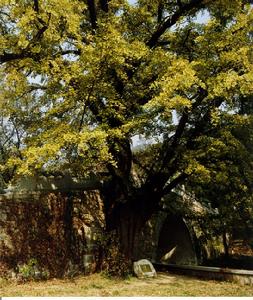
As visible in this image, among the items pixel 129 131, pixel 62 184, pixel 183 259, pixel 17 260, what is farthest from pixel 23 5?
pixel 183 259

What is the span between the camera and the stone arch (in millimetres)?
19422

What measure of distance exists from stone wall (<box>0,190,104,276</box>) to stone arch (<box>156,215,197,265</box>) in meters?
4.88

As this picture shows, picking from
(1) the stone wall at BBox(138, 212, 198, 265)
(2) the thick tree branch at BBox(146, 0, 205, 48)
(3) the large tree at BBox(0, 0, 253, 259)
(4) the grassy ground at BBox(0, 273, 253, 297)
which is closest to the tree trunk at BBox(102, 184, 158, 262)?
(3) the large tree at BBox(0, 0, 253, 259)

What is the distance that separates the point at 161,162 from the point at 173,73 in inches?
159

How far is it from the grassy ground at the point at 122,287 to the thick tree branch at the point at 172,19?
8063 mm

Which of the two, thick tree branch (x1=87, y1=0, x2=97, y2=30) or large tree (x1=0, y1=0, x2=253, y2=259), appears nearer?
large tree (x1=0, y1=0, x2=253, y2=259)

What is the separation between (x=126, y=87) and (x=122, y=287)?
6.23m

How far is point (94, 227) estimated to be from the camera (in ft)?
49.4

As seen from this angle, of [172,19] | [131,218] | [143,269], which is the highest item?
[172,19]

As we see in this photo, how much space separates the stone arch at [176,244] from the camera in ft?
63.7

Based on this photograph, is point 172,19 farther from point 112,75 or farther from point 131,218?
point 131,218

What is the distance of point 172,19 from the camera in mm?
14664

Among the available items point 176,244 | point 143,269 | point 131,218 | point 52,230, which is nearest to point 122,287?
point 143,269

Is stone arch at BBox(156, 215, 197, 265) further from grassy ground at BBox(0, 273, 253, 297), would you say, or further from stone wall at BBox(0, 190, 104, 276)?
grassy ground at BBox(0, 273, 253, 297)
